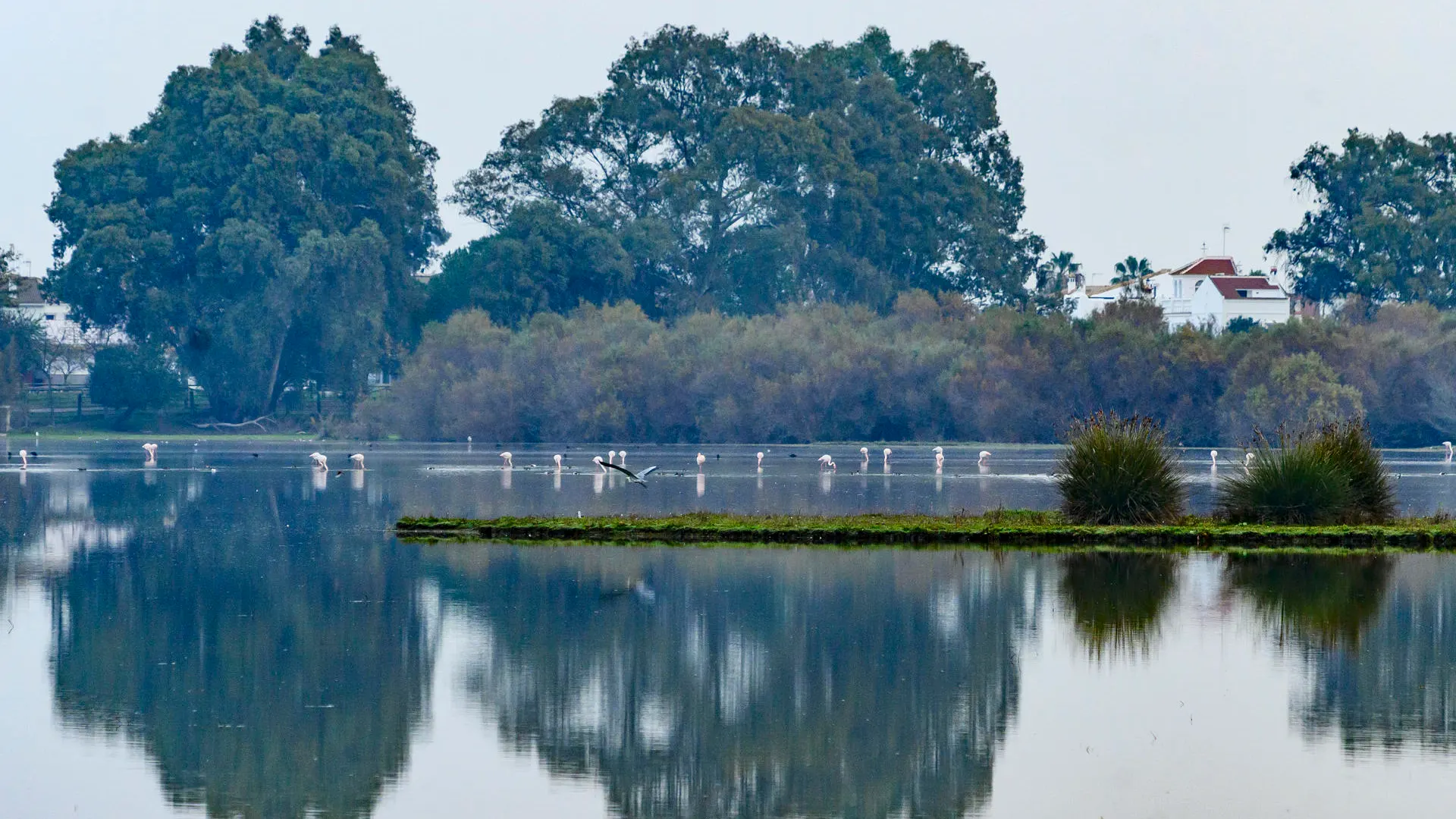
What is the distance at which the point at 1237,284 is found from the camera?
102500 millimetres

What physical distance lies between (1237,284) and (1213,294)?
5.35 feet

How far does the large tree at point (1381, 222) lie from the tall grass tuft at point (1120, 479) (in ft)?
210

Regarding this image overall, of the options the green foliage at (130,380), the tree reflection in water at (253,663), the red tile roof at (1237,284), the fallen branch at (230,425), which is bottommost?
the tree reflection in water at (253,663)

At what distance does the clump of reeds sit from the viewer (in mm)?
26703

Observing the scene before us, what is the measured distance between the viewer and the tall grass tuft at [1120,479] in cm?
2675

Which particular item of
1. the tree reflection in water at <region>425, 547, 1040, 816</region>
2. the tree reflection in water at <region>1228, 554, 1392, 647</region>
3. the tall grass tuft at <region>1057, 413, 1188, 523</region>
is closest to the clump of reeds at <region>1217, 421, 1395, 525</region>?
the tall grass tuft at <region>1057, 413, 1188, 523</region>

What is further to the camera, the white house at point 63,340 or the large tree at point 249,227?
the white house at point 63,340

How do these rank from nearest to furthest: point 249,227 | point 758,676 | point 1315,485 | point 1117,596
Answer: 1. point 758,676
2. point 1117,596
3. point 1315,485
4. point 249,227

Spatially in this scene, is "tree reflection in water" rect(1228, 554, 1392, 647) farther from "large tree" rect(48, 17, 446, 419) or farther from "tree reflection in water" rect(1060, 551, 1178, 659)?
"large tree" rect(48, 17, 446, 419)

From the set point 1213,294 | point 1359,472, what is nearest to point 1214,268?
point 1213,294

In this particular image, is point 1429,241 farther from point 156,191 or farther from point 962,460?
point 156,191

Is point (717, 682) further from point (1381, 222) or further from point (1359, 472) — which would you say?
point (1381, 222)

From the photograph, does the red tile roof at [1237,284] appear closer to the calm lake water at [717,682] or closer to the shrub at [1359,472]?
the shrub at [1359,472]

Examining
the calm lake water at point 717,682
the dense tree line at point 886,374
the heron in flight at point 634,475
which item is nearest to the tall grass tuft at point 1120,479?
the calm lake water at point 717,682
